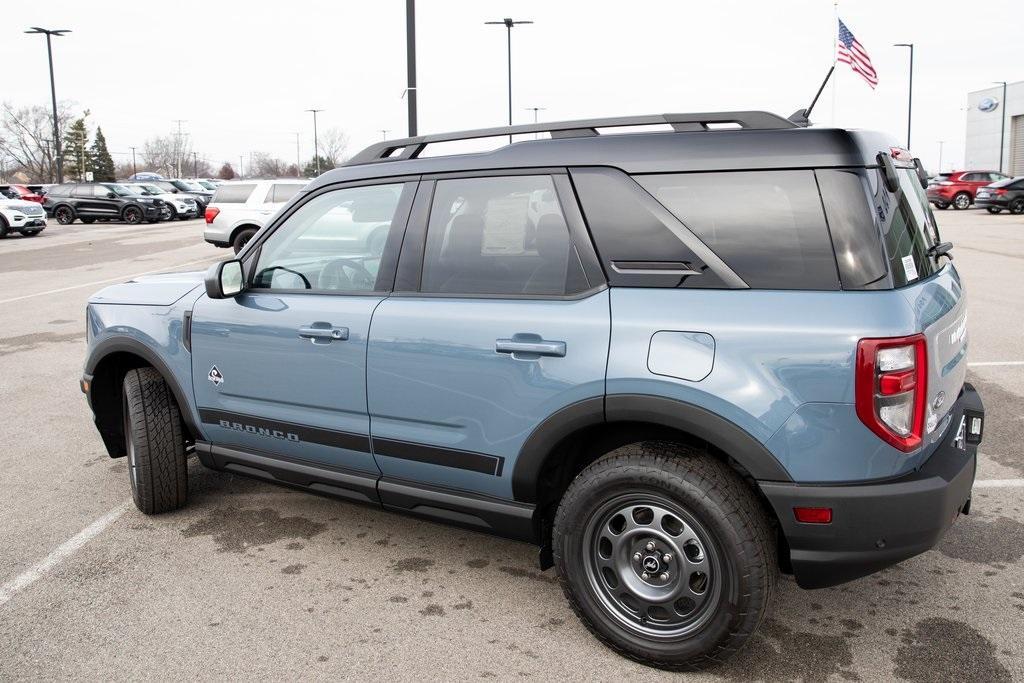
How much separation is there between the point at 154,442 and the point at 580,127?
2609 millimetres

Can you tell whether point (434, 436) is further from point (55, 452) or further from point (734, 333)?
point (55, 452)

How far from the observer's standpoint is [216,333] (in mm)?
3992

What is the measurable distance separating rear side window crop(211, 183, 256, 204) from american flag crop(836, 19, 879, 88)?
39.3 feet

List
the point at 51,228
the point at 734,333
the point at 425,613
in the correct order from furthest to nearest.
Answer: the point at 51,228, the point at 425,613, the point at 734,333

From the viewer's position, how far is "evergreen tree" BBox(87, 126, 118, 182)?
98.5 metres

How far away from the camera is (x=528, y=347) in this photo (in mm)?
3055

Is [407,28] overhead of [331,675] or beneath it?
overhead

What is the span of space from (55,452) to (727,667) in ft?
14.7

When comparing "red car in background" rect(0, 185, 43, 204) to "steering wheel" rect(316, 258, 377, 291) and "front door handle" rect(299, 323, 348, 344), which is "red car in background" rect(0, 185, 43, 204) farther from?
"front door handle" rect(299, 323, 348, 344)

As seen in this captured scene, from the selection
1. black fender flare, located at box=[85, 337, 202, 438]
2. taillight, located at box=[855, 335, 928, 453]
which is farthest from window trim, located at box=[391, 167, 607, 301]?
black fender flare, located at box=[85, 337, 202, 438]

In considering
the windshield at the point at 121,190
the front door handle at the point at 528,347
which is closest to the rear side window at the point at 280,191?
the front door handle at the point at 528,347

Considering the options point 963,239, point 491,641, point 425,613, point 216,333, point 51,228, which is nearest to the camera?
point 491,641

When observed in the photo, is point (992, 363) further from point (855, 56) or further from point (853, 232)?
point (855, 56)

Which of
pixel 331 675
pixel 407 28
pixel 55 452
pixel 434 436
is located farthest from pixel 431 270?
pixel 407 28
